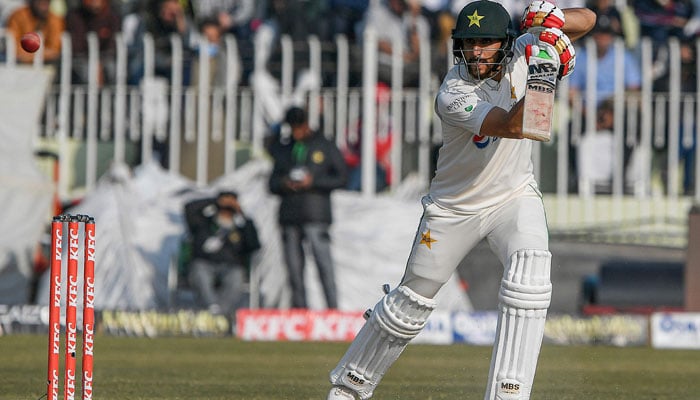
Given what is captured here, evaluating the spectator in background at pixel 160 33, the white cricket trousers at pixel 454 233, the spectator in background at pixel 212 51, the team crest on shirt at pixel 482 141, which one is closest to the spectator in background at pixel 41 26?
the spectator in background at pixel 160 33

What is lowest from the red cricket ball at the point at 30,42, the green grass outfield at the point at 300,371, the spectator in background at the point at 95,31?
the green grass outfield at the point at 300,371

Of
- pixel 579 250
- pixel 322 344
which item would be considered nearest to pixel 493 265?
pixel 579 250

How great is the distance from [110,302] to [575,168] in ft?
15.5

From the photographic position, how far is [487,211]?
633 cm

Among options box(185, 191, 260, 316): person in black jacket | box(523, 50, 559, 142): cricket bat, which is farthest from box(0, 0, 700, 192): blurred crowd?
box(523, 50, 559, 142): cricket bat

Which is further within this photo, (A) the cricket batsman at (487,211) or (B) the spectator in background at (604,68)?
(B) the spectator in background at (604,68)

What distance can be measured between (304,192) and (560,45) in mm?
8565

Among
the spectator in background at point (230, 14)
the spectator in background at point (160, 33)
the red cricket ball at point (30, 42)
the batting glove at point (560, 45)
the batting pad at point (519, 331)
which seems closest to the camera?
the batting glove at point (560, 45)

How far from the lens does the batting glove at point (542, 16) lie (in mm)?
6105

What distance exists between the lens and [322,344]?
13305mm

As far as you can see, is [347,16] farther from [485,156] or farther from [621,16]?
[485,156]

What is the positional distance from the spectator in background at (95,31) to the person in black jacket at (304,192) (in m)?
2.28

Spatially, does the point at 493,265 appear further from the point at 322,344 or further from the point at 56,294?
the point at 56,294

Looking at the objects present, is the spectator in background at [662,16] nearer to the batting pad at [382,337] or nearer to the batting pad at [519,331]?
the batting pad at [382,337]
